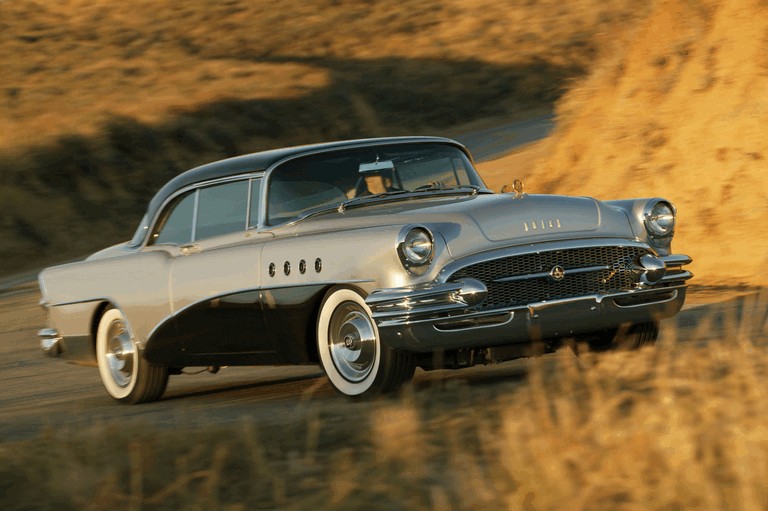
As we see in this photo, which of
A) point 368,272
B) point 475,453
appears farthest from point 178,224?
point 475,453

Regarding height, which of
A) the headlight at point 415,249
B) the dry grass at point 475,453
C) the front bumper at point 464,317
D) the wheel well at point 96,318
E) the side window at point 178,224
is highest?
the side window at point 178,224

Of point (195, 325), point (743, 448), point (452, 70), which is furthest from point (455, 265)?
point (452, 70)

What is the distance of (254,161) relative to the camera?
9398 millimetres

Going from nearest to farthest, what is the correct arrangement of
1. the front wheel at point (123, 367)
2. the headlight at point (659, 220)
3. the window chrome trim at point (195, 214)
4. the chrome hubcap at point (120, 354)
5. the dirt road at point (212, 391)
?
the dirt road at point (212, 391) < the headlight at point (659, 220) < the window chrome trim at point (195, 214) < the front wheel at point (123, 367) < the chrome hubcap at point (120, 354)

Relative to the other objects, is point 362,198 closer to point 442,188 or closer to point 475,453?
point 442,188

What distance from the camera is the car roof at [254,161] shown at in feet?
30.5

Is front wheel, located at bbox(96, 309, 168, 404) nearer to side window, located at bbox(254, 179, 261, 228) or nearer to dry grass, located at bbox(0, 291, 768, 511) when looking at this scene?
side window, located at bbox(254, 179, 261, 228)

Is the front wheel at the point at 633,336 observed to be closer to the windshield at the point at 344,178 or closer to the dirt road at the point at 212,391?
the dirt road at the point at 212,391

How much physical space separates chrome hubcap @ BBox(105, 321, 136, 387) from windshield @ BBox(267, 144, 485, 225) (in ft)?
5.08

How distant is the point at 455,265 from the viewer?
7961 mm

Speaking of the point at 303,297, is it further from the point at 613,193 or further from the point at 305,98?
the point at 305,98

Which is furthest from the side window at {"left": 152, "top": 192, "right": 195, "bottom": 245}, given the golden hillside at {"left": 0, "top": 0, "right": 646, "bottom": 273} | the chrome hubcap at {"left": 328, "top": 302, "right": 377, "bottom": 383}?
the golden hillside at {"left": 0, "top": 0, "right": 646, "bottom": 273}

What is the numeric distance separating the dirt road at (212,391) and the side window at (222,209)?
1068 mm

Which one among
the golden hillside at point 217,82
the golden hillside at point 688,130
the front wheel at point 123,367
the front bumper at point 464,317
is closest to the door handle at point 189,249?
the front wheel at point 123,367
